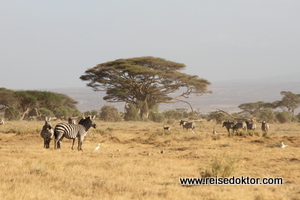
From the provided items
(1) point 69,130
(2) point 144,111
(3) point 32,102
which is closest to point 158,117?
(2) point 144,111

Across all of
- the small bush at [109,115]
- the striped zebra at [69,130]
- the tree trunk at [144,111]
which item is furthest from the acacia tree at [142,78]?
the striped zebra at [69,130]

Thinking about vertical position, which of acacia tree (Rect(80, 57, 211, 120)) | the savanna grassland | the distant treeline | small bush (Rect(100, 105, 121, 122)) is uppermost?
acacia tree (Rect(80, 57, 211, 120))

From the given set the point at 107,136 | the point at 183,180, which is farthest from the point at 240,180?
the point at 107,136

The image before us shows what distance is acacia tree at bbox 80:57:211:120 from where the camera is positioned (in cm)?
4844

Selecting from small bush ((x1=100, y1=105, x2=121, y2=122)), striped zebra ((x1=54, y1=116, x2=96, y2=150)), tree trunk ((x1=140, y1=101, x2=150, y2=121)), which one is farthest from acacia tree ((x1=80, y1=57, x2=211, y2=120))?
striped zebra ((x1=54, y1=116, x2=96, y2=150))

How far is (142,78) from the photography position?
49.8 metres

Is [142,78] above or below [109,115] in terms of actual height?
above

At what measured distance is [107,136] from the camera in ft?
76.9

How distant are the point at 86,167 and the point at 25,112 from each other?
4310cm

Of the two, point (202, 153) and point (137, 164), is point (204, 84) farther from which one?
point (137, 164)

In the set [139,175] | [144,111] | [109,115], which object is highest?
[144,111]

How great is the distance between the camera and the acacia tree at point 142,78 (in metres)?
48.4

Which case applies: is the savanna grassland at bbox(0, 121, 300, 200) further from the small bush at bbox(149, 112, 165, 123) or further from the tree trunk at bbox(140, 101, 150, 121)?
the small bush at bbox(149, 112, 165, 123)

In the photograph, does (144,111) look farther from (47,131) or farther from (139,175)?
(139,175)
